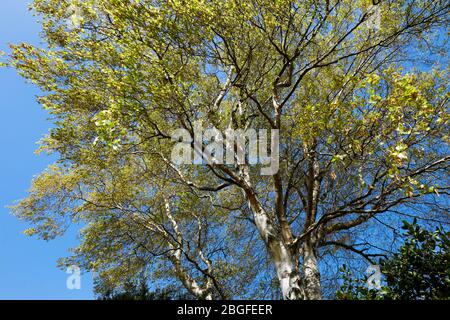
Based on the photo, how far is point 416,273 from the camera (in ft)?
15.5

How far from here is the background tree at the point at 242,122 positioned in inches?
268

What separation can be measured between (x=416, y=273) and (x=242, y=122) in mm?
6542

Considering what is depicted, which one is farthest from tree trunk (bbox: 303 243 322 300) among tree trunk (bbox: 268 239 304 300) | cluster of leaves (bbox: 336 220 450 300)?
cluster of leaves (bbox: 336 220 450 300)

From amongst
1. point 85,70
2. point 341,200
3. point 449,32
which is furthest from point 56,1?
point 449,32

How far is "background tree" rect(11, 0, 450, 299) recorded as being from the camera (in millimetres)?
6812

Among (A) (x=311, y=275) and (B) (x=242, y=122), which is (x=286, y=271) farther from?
(B) (x=242, y=122)

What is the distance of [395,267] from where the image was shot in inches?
197

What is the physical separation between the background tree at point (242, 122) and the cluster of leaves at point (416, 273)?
846 millimetres

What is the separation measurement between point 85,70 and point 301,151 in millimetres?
6824

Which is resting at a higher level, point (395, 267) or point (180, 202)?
point (180, 202)

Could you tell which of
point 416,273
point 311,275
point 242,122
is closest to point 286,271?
point 311,275

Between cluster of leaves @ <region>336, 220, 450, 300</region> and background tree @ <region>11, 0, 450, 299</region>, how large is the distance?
2.77 feet

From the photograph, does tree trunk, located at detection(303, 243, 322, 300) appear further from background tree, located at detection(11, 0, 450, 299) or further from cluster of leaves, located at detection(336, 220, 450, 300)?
cluster of leaves, located at detection(336, 220, 450, 300)

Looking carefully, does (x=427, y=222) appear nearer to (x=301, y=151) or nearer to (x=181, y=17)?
(x=301, y=151)
